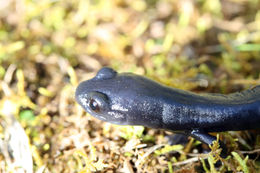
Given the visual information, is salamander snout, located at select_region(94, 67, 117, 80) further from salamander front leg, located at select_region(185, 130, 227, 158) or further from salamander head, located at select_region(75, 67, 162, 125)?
salamander front leg, located at select_region(185, 130, 227, 158)

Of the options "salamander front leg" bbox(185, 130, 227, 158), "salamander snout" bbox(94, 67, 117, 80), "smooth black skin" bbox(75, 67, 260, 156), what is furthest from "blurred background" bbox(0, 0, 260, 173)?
"salamander snout" bbox(94, 67, 117, 80)

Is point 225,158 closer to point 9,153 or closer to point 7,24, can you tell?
→ point 9,153

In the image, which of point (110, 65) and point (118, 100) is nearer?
point (118, 100)

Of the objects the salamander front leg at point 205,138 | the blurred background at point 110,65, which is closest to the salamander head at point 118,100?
the blurred background at point 110,65

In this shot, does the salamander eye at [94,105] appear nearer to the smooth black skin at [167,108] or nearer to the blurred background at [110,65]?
the smooth black skin at [167,108]

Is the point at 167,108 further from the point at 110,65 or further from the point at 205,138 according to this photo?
the point at 110,65

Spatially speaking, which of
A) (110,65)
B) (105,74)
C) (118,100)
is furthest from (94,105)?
(110,65)

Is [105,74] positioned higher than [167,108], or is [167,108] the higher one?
[105,74]
